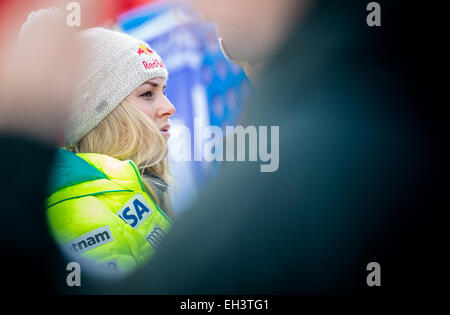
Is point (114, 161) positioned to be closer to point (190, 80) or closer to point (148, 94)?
point (148, 94)

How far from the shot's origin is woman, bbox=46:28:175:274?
244 cm

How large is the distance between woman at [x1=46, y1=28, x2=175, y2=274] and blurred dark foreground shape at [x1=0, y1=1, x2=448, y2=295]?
240 mm

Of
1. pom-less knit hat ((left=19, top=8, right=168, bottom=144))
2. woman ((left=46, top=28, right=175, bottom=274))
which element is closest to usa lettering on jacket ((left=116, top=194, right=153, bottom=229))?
woman ((left=46, top=28, right=175, bottom=274))

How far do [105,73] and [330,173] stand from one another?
1371mm

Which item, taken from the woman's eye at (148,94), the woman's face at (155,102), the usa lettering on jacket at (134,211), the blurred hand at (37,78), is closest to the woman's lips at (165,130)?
the woman's face at (155,102)

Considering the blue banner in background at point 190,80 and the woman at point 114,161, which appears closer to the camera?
the woman at point 114,161

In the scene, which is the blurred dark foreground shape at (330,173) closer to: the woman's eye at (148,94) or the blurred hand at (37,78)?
the blurred hand at (37,78)

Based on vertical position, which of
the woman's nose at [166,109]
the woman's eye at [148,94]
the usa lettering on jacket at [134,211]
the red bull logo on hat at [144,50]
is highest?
the red bull logo on hat at [144,50]

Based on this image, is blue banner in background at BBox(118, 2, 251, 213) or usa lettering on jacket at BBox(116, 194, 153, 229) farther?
blue banner in background at BBox(118, 2, 251, 213)

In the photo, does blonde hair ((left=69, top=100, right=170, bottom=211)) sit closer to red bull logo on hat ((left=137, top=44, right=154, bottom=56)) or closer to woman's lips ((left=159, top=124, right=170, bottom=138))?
woman's lips ((left=159, top=124, right=170, bottom=138))

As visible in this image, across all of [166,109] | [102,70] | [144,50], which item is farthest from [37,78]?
[166,109]

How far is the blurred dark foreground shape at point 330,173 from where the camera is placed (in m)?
2.56

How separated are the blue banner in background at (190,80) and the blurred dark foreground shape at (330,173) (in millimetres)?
112

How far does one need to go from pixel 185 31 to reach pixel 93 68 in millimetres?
553
